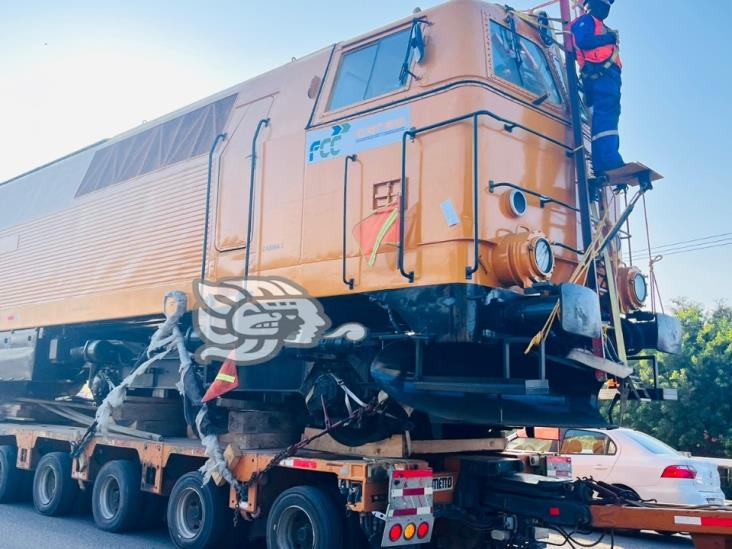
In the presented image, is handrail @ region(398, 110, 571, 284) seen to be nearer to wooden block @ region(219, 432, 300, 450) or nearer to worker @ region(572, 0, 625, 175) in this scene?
worker @ region(572, 0, 625, 175)

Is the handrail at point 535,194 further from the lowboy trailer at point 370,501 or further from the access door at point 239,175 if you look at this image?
the access door at point 239,175

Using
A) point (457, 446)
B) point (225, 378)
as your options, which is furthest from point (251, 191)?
point (457, 446)


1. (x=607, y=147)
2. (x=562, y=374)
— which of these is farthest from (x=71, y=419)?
(x=607, y=147)

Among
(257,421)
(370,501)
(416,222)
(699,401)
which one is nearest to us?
(370,501)

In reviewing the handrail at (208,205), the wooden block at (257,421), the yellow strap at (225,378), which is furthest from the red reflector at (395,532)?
the handrail at (208,205)

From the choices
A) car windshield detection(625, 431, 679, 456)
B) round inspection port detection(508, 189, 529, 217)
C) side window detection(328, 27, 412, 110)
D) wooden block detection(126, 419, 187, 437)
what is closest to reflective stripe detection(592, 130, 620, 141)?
round inspection port detection(508, 189, 529, 217)

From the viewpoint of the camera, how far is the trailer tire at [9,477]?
986cm

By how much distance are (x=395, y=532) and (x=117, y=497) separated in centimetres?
419

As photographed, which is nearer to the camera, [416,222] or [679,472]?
[416,222]

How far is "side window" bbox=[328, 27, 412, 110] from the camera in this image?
6148 millimetres

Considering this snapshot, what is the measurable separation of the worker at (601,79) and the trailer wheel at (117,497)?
5725 millimetres

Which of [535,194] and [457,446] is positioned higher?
[535,194]

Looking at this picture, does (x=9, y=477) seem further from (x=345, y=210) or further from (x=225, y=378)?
(x=345, y=210)

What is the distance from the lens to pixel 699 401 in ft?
54.0
